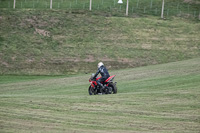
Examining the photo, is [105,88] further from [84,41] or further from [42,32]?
[42,32]

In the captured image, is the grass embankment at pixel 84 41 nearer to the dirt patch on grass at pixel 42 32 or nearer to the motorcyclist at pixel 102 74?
the dirt patch on grass at pixel 42 32

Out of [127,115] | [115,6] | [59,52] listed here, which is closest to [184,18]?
[115,6]

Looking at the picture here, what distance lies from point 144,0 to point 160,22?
628 inches

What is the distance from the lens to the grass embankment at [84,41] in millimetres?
46719

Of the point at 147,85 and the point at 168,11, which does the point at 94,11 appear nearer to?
the point at 168,11

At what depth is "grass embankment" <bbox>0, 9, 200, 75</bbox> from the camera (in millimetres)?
46719

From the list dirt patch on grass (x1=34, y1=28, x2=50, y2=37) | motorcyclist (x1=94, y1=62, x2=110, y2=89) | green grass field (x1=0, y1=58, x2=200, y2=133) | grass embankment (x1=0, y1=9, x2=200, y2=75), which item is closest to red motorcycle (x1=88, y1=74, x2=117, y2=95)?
motorcyclist (x1=94, y1=62, x2=110, y2=89)

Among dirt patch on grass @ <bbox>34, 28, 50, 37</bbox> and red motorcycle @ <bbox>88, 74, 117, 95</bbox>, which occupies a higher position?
dirt patch on grass @ <bbox>34, 28, 50, 37</bbox>

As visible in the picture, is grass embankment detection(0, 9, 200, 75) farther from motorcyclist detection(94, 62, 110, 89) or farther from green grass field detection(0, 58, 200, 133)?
green grass field detection(0, 58, 200, 133)

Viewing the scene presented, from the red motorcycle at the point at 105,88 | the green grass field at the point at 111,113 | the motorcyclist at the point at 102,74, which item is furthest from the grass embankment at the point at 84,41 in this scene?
the green grass field at the point at 111,113

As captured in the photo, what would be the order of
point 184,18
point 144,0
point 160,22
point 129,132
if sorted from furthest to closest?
1. point 144,0
2. point 184,18
3. point 160,22
4. point 129,132

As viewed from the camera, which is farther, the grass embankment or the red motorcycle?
the grass embankment

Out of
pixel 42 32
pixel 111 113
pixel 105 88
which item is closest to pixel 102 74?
pixel 105 88

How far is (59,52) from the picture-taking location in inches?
1970
